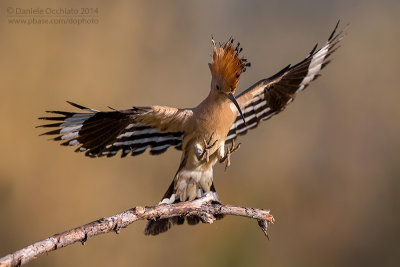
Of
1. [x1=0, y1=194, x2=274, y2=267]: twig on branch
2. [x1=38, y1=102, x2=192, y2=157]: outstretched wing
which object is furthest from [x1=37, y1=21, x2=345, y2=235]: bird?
[x1=0, y1=194, x2=274, y2=267]: twig on branch

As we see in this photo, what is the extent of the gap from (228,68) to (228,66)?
1cm

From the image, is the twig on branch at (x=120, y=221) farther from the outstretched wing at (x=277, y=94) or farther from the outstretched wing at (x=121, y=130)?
the outstretched wing at (x=277, y=94)

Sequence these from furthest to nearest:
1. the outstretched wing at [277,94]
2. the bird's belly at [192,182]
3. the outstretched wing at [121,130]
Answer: the outstretched wing at [277,94]
the bird's belly at [192,182]
the outstretched wing at [121,130]

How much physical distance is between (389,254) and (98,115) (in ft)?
11.1

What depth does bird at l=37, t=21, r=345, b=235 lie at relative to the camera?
269 cm

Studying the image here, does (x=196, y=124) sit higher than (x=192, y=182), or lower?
higher

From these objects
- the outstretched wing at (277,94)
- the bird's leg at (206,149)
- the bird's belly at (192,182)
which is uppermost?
the outstretched wing at (277,94)

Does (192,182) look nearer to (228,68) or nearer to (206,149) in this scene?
(206,149)

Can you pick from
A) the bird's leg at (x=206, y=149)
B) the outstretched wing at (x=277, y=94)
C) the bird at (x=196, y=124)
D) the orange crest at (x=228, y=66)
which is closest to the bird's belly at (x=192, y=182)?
the bird at (x=196, y=124)

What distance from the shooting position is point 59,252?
4.32 m

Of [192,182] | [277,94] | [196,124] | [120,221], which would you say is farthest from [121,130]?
[277,94]

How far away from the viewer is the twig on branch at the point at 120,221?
1.84m

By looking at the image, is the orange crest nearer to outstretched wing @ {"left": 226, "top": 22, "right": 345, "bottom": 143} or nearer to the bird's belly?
outstretched wing @ {"left": 226, "top": 22, "right": 345, "bottom": 143}

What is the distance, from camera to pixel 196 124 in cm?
293
